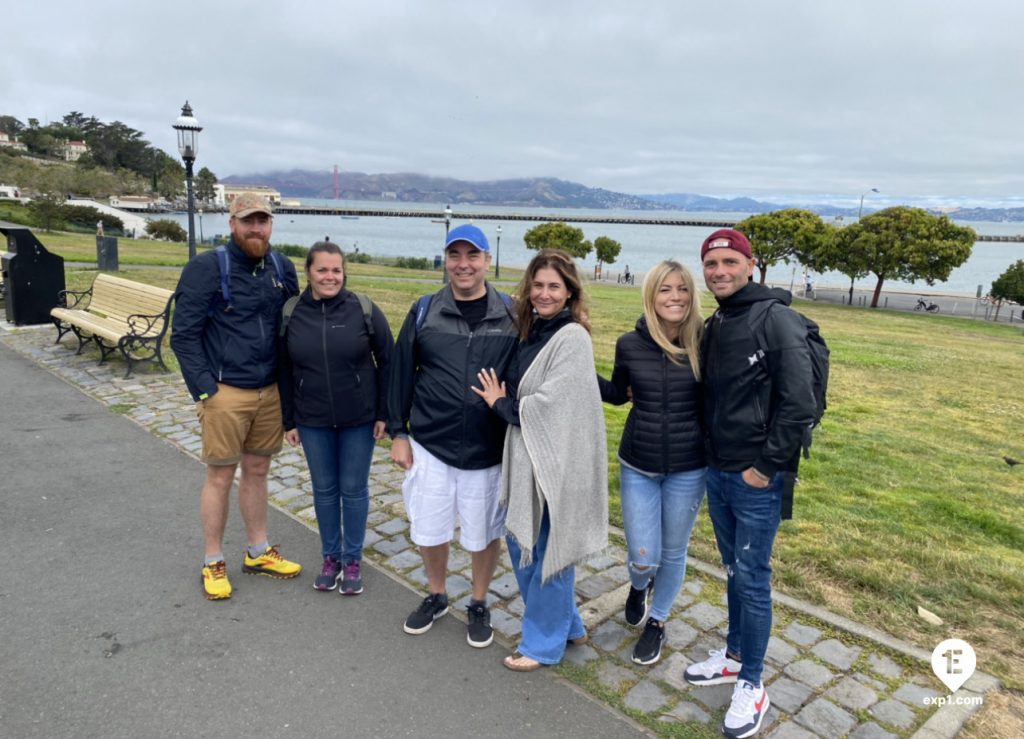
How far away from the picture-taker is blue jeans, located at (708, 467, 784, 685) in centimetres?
267

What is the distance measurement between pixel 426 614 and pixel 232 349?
1633 mm

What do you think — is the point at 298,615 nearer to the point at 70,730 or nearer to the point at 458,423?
the point at 70,730

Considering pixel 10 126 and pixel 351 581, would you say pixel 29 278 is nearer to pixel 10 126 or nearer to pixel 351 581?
pixel 351 581

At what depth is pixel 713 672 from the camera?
3000 mm

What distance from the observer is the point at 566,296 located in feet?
9.39

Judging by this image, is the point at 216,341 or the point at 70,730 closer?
the point at 70,730

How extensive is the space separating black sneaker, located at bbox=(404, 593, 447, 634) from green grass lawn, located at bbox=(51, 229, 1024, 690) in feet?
5.38

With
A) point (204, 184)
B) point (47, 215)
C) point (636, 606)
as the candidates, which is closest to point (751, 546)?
point (636, 606)

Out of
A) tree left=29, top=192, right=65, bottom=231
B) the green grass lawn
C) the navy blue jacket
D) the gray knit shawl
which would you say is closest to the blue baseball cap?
the gray knit shawl

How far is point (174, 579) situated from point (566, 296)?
2667mm

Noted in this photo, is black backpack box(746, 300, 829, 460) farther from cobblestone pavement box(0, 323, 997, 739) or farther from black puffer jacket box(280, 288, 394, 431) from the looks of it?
black puffer jacket box(280, 288, 394, 431)

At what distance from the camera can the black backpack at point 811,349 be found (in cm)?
253

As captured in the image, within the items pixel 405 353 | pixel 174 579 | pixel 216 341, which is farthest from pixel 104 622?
pixel 405 353

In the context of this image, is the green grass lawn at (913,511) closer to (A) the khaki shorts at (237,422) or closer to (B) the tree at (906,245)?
(A) the khaki shorts at (237,422)
